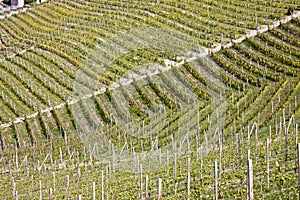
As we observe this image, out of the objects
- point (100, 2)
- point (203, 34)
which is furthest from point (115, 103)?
point (100, 2)

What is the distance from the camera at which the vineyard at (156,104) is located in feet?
74.4

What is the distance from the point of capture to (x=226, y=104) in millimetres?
31750

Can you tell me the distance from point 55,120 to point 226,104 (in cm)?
938

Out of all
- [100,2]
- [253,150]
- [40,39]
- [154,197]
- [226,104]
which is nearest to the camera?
[154,197]

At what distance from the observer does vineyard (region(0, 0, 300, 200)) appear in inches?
893

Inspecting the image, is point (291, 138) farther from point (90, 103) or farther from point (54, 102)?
point (54, 102)

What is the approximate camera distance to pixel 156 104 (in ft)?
112

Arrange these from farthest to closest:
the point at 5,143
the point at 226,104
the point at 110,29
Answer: the point at 110,29 < the point at 5,143 < the point at 226,104

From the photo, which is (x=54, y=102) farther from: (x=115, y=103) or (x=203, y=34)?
(x=203, y=34)

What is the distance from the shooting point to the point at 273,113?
1155 inches

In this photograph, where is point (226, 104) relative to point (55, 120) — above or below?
above

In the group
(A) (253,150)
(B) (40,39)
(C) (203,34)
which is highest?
(A) (253,150)

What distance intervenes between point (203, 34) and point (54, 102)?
9.65 meters

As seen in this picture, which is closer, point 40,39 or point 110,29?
point 110,29
